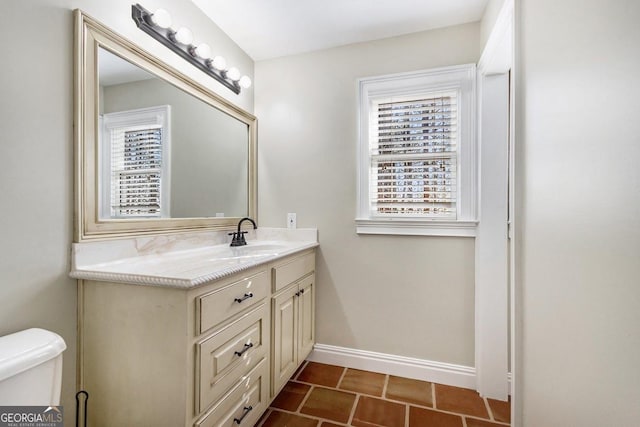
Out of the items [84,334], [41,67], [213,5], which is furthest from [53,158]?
[213,5]

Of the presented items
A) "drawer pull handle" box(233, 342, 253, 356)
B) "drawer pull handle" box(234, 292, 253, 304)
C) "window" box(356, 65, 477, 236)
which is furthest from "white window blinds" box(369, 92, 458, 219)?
"drawer pull handle" box(233, 342, 253, 356)

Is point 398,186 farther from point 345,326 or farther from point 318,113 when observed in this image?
point 345,326

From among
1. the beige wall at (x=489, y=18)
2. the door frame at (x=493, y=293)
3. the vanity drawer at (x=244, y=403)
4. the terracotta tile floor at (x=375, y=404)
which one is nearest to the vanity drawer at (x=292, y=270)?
the vanity drawer at (x=244, y=403)

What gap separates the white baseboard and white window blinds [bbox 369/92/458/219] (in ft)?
3.36

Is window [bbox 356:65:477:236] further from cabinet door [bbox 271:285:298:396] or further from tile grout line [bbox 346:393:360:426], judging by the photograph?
tile grout line [bbox 346:393:360:426]

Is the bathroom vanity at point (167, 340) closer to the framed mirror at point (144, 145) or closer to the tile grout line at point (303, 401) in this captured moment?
the framed mirror at point (144, 145)

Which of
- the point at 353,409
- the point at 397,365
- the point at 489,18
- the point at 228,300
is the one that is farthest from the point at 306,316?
the point at 489,18

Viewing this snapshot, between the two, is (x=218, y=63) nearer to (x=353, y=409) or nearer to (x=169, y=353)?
(x=169, y=353)

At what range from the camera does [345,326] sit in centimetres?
219

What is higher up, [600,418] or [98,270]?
[98,270]

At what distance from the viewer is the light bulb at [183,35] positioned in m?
1.62

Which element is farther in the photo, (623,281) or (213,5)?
(213,5)

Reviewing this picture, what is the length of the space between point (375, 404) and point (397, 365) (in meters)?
0.39

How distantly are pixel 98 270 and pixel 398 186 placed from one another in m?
1.79
